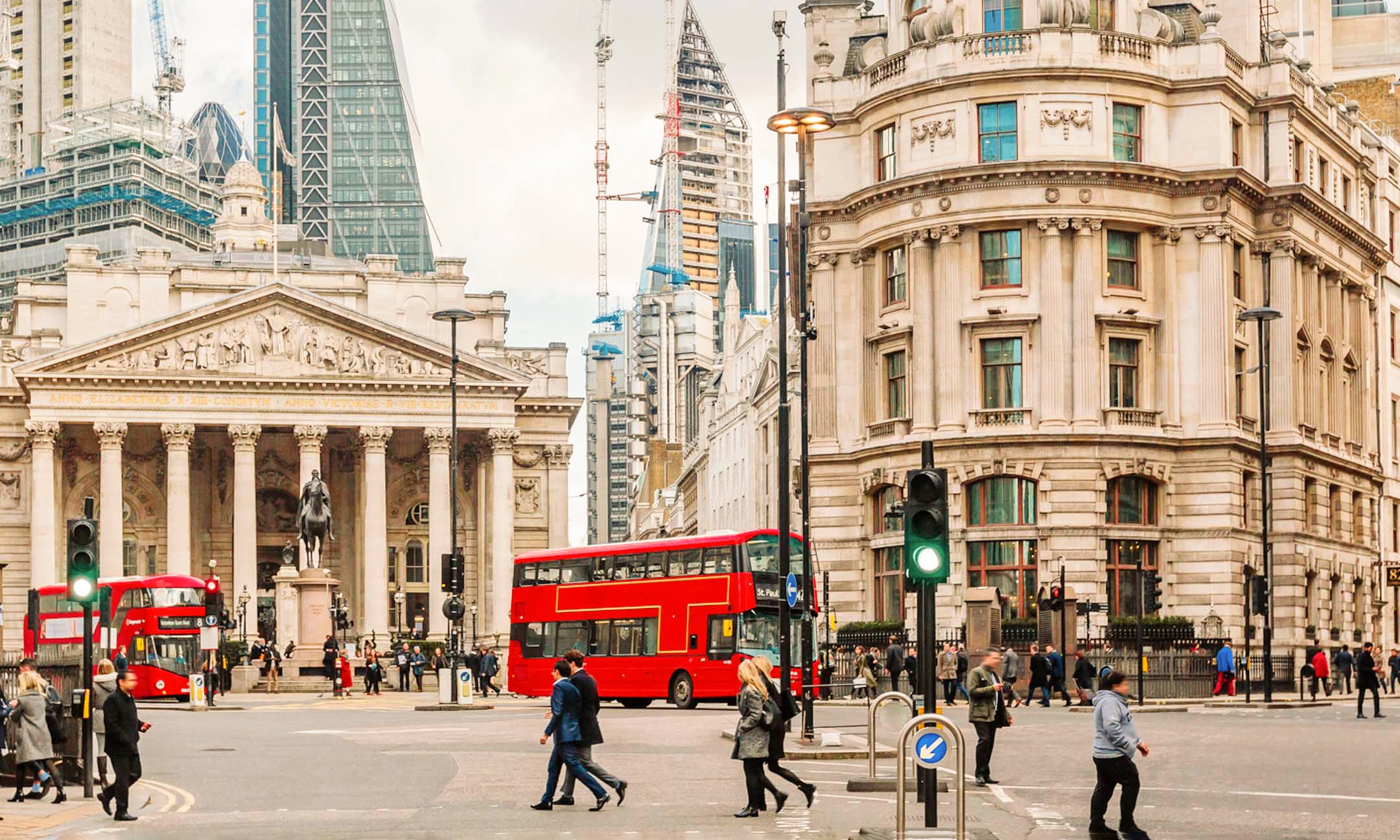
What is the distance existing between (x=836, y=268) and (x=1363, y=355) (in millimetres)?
21510

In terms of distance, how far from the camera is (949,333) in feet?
205

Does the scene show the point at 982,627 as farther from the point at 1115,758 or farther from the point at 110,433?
the point at 110,433

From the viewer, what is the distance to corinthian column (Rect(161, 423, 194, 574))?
9812 cm

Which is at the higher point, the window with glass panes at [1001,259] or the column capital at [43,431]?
the window with glass panes at [1001,259]

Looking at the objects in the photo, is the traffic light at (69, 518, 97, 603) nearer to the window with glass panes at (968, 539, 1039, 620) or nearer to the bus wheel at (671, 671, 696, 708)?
the bus wheel at (671, 671, 696, 708)

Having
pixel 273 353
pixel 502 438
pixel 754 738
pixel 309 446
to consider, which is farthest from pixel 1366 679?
pixel 273 353

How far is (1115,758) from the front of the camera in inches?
771

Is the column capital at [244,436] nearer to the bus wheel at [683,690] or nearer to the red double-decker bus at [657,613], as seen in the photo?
the red double-decker bus at [657,613]

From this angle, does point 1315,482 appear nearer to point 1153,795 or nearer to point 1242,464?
point 1242,464

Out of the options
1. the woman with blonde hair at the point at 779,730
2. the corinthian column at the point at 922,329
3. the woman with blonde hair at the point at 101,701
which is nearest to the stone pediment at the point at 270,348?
the corinthian column at the point at 922,329

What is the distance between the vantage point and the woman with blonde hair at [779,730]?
2270 centimetres

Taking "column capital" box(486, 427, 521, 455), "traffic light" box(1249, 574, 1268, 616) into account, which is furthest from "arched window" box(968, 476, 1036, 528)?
"column capital" box(486, 427, 521, 455)

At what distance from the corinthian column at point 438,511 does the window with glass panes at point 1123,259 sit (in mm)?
43517

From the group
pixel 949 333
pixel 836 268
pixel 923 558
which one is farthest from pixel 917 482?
pixel 836 268
